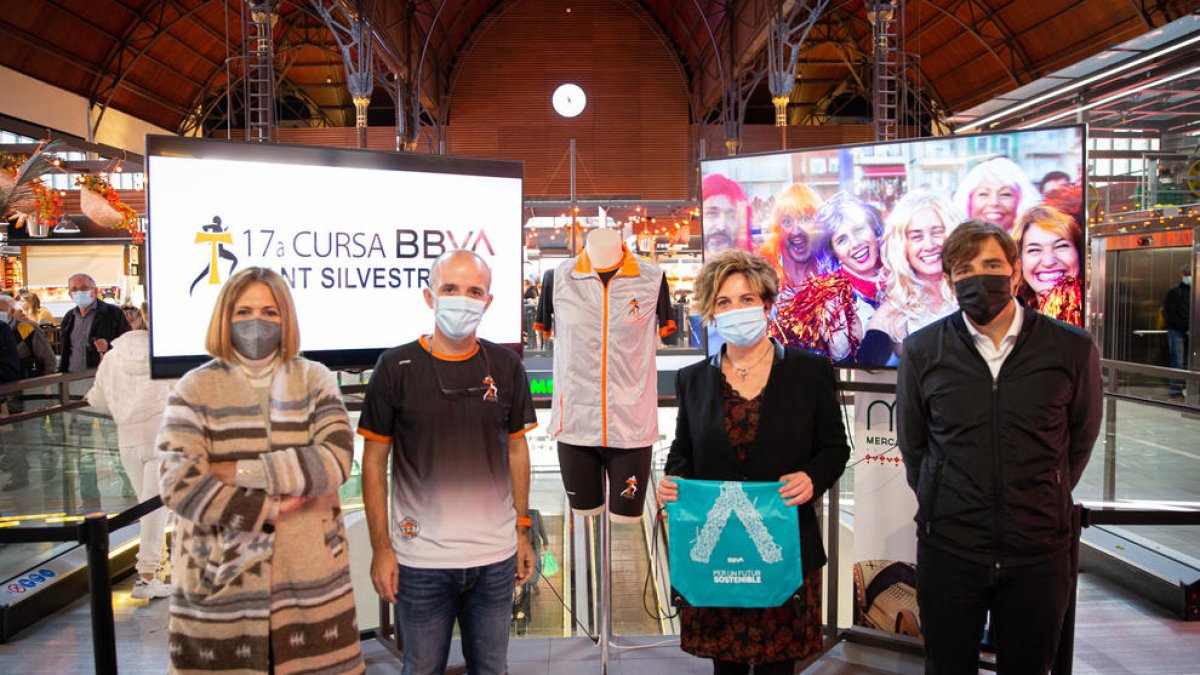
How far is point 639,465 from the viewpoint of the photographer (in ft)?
10.0

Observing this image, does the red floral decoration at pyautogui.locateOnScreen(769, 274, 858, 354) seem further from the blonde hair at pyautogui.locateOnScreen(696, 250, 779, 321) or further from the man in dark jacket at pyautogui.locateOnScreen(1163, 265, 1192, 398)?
the man in dark jacket at pyautogui.locateOnScreen(1163, 265, 1192, 398)

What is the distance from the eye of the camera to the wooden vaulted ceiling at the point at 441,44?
15961mm

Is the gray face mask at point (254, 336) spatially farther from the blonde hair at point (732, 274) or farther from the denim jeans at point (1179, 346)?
the denim jeans at point (1179, 346)

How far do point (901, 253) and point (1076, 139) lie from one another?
2.36 feet

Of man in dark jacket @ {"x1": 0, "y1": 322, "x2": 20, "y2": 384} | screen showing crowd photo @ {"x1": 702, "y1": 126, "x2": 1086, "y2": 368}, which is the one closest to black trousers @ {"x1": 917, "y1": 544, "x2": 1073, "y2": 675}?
screen showing crowd photo @ {"x1": 702, "y1": 126, "x2": 1086, "y2": 368}

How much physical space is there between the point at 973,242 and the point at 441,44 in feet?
68.5

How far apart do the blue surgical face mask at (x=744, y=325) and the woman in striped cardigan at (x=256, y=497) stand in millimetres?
1068

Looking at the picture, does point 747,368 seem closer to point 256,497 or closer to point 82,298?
point 256,497

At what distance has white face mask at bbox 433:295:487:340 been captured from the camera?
6.91 ft

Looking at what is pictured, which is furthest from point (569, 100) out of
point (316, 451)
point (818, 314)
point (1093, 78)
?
point (316, 451)

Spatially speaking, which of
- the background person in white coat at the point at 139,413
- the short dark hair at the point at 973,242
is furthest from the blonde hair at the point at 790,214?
the background person in white coat at the point at 139,413

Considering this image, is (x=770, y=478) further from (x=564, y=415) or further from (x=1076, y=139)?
(x=1076, y=139)

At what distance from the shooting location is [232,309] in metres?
1.91

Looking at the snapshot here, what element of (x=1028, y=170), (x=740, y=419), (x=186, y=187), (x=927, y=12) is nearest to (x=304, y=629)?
(x=740, y=419)
